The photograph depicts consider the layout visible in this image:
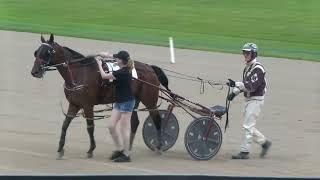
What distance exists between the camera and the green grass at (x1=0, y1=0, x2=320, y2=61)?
33.5 m

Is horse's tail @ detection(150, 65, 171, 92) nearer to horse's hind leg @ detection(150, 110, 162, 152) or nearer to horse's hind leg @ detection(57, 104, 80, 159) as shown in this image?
horse's hind leg @ detection(150, 110, 162, 152)

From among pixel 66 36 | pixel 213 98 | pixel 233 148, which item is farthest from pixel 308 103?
pixel 66 36

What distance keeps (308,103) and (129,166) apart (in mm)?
9122

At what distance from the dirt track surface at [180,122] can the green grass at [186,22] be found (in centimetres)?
478

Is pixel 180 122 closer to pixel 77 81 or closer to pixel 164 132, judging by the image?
pixel 164 132

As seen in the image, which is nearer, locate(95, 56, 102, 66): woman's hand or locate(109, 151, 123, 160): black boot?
locate(109, 151, 123, 160): black boot

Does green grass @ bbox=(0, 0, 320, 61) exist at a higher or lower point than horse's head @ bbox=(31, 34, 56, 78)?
higher

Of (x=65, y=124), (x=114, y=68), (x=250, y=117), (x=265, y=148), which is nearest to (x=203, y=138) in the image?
(x=250, y=117)

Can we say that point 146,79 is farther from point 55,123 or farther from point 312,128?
point 312,128

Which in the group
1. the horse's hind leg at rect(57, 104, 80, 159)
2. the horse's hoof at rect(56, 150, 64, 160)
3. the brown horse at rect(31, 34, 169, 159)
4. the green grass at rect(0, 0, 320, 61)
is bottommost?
the horse's hoof at rect(56, 150, 64, 160)

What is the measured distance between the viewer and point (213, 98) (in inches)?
802

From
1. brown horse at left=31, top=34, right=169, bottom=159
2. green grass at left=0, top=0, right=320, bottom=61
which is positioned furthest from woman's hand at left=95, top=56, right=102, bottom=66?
green grass at left=0, top=0, right=320, bottom=61

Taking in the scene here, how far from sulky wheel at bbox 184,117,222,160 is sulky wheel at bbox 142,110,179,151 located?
2.56ft

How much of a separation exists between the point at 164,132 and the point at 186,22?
27.0 m
